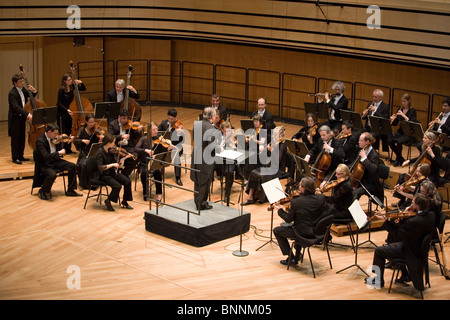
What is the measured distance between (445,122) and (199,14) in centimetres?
606

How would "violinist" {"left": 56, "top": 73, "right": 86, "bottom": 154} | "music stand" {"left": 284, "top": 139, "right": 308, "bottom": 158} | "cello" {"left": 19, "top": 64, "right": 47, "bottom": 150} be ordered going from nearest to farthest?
1. "music stand" {"left": 284, "top": 139, "right": 308, "bottom": 158}
2. "cello" {"left": 19, "top": 64, "right": 47, "bottom": 150}
3. "violinist" {"left": 56, "top": 73, "right": 86, "bottom": 154}

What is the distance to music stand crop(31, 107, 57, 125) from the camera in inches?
422

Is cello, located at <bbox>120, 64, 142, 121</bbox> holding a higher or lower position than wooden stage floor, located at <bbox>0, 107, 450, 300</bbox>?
higher

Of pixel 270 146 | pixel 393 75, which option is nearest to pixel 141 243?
pixel 270 146

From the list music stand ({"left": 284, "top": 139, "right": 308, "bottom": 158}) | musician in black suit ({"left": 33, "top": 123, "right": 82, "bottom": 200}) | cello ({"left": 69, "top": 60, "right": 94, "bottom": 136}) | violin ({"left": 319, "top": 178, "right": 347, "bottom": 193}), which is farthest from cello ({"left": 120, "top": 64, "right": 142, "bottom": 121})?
violin ({"left": 319, "top": 178, "right": 347, "bottom": 193})

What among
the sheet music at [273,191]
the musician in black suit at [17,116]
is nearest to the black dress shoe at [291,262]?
the sheet music at [273,191]

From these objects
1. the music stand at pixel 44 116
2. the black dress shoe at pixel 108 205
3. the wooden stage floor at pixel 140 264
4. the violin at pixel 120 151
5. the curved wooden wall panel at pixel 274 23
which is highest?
the curved wooden wall panel at pixel 274 23

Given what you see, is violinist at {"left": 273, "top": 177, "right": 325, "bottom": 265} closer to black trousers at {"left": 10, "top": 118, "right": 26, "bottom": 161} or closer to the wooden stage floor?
the wooden stage floor

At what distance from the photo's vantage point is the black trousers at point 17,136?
443 inches

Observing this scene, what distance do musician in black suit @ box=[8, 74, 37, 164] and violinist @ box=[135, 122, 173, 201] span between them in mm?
2060

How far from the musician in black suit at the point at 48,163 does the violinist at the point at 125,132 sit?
798 mm

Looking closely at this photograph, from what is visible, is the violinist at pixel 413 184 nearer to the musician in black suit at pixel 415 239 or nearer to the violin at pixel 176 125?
the musician in black suit at pixel 415 239

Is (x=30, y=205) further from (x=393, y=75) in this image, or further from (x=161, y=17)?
(x=393, y=75)

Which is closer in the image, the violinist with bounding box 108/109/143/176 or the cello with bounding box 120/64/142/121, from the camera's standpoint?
the violinist with bounding box 108/109/143/176
